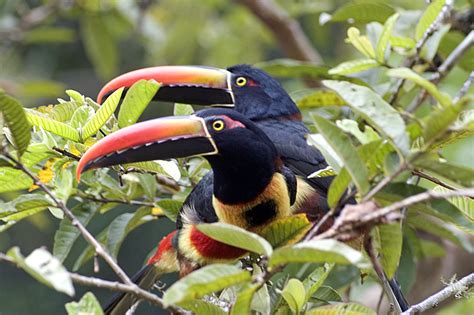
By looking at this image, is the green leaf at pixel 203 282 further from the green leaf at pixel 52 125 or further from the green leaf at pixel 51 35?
the green leaf at pixel 51 35

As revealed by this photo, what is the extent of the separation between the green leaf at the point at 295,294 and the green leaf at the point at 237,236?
0.71ft

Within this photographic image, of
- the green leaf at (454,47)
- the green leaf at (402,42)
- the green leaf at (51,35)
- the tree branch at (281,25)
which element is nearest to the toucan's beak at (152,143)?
the green leaf at (402,42)

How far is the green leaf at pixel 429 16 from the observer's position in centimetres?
198

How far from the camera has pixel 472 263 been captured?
3.21m

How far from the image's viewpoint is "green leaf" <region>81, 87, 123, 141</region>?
160 centimetres

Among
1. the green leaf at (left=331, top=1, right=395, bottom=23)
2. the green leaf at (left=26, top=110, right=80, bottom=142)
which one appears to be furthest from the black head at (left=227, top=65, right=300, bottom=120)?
the green leaf at (left=26, top=110, right=80, bottom=142)

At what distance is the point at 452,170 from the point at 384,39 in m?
0.93

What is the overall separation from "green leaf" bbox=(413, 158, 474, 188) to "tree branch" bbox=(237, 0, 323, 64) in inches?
90.1

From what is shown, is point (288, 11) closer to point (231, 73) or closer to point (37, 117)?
point (231, 73)

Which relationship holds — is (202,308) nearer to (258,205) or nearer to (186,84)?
(258,205)

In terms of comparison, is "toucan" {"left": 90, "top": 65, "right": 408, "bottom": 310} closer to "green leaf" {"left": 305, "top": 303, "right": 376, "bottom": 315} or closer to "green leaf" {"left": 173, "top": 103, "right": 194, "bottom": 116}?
"green leaf" {"left": 173, "top": 103, "right": 194, "bottom": 116}

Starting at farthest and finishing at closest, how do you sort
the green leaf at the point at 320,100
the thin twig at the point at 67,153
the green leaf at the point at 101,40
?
the green leaf at the point at 101,40
the green leaf at the point at 320,100
the thin twig at the point at 67,153

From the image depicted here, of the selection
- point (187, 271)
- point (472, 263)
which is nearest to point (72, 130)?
point (187, 271)

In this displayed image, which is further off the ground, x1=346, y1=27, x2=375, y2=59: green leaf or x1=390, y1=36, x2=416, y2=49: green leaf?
x1=346, y1=27, x2=375, y2=59: green leaf
